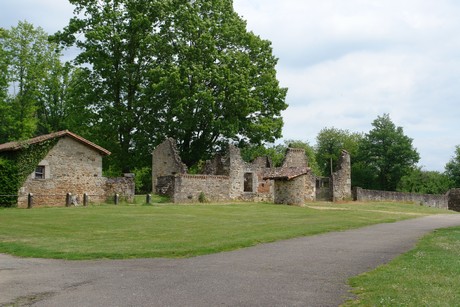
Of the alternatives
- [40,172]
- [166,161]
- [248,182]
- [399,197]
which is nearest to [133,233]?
[40,172]

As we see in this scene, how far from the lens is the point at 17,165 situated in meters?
29.7

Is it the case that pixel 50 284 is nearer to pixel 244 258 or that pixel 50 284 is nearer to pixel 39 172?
pixel 244 258

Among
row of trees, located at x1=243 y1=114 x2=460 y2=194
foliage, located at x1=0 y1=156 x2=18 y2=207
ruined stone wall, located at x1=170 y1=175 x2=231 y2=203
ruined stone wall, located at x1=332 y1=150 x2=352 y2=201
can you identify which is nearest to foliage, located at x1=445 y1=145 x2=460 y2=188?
row of trees, located at x1=243 y1=114 x2=460 y2=194

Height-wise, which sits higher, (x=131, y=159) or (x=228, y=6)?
(x=228, y=6)

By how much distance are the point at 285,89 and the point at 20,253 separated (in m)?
33.4

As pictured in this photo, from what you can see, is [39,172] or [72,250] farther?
[39,172]

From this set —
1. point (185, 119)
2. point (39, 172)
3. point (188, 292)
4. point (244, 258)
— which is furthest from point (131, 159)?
point (188, 292)

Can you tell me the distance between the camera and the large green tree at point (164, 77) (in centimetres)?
3875

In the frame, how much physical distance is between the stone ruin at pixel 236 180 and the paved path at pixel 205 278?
65.8ft

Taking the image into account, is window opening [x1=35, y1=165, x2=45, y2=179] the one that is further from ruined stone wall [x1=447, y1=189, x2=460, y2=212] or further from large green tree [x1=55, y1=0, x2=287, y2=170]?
ruined stone wall [x1=447, y1=189, x2=460, y2=212]

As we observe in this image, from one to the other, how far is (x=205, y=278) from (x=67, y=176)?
2422 cm

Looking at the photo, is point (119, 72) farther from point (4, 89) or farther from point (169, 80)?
point (4, 89)

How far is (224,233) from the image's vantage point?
55.4ft

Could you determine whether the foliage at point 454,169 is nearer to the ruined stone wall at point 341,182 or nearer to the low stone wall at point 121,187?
the ruined stone wall at point 341,182
